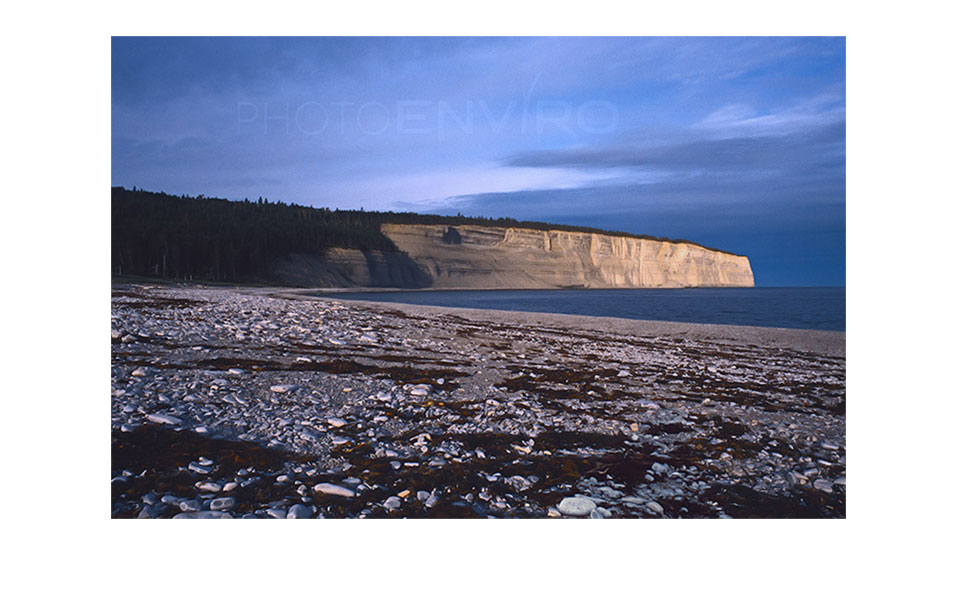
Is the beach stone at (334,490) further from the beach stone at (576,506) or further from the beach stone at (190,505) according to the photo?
the beach stone at (576,506)

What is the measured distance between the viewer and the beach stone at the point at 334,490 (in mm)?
3006

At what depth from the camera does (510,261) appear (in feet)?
276

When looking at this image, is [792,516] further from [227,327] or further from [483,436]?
[227,327]

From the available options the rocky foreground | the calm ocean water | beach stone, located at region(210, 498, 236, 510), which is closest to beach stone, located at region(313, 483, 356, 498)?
the rocky foreground

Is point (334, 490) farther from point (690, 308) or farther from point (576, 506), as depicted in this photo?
point (690, 308)

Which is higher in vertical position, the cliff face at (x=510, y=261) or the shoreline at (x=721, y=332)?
the cliff face at (x=510, y=261)

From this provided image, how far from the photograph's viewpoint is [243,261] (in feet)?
193

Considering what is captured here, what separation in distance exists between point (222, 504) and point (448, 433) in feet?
5.92

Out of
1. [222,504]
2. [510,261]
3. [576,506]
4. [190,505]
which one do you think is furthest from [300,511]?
[510,261]

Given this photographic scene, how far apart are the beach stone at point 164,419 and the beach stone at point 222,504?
1457 millimetres

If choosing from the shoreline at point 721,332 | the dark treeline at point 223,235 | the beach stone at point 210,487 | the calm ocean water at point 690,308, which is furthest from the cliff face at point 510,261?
the beach stone at point 210,487

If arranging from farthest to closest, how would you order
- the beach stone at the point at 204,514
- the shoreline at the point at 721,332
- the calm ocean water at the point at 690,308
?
the calm ocean water at the point at 690,308, the shoreline at the point at 721,332, the beach stone at the point at 204,514
